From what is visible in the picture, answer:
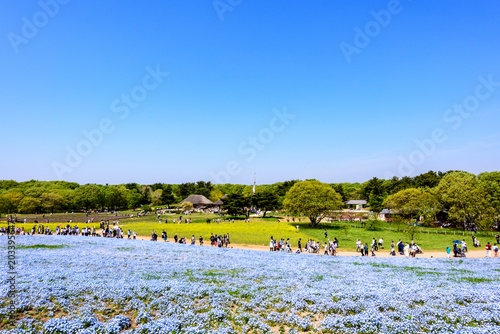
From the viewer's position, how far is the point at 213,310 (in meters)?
Answer: 12.1

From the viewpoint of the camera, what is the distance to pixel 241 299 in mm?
13719

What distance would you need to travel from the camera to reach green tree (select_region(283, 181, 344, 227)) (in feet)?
201

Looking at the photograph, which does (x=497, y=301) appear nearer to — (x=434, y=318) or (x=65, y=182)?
(x=434, y=318)

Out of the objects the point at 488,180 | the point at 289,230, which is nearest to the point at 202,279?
the point at 289,230

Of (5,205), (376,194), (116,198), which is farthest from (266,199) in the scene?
(5,205)

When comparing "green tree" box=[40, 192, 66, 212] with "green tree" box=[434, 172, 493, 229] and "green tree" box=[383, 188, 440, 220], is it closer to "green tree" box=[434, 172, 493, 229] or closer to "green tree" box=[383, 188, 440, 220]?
"green tree" box=[383, 188, 440, 220]

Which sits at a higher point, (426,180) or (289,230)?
(426,180)

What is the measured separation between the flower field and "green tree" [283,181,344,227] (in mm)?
40508

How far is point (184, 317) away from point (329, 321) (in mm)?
5756

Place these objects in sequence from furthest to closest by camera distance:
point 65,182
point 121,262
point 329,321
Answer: point 65,182 → point 121,262 → point 329,321

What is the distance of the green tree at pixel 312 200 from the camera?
61.3 meters

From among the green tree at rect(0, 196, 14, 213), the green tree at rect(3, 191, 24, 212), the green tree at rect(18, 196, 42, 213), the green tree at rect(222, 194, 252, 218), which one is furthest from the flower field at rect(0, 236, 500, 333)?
the green tree at rect(3, 191, 24, 212)

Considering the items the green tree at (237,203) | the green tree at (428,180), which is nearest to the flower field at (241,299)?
the green tree at (237,203)

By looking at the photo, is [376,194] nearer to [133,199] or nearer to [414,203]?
[414,203]
